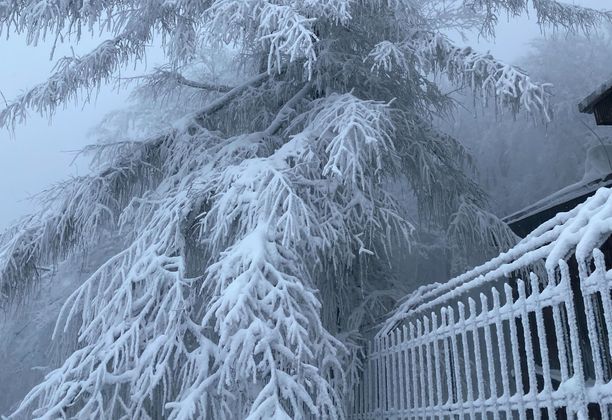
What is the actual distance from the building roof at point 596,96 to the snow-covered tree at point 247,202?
327 millimetres

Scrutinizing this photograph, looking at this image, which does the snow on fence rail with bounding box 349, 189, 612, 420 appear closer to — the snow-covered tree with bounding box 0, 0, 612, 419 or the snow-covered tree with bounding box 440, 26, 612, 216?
the snow-covered tree with bounding box 0, 0, 612, 419

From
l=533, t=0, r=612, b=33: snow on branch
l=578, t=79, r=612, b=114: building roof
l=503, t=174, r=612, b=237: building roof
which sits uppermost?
l=533, t=0, r=612, b=33: snow on branch

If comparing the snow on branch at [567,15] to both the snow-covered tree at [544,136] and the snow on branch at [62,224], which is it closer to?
the snow on branch at [62,224]

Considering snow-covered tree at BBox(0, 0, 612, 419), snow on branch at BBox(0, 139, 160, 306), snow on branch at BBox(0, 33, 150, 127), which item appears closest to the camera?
snow-covered tree at BBox(0, 0, 612, 419)

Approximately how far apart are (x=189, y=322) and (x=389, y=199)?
7.80 feet

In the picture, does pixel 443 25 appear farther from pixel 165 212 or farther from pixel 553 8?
pixel 165 212

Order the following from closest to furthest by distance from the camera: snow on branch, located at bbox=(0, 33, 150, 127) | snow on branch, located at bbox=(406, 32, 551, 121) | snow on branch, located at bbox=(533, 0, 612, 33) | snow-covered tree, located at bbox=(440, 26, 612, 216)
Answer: snow on branch, located at bbox=(406, 32, 551, 121), snow on branch, located at bbox=(0, 33, 150, 127), snow on branch, located at bbox=(533, 0, 612, 33), snow-covered tree, located at bbox=(440, 26, 612, 216)

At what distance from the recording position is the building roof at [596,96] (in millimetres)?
4723

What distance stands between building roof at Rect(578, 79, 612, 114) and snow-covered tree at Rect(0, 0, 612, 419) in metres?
0.33

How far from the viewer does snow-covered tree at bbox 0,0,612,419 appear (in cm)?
382

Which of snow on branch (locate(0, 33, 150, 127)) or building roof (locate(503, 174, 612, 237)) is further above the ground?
snow on branch (locate(0, 33, 150, 127))

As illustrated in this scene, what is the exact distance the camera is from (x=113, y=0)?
617 cm

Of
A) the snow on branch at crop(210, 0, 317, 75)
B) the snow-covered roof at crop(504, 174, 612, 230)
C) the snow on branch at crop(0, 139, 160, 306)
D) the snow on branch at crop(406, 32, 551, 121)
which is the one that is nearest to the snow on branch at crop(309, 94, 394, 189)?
the snow on branch at crop(210, 0, 317, 75)

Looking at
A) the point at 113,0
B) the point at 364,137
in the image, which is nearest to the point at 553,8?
the point at 364,137
